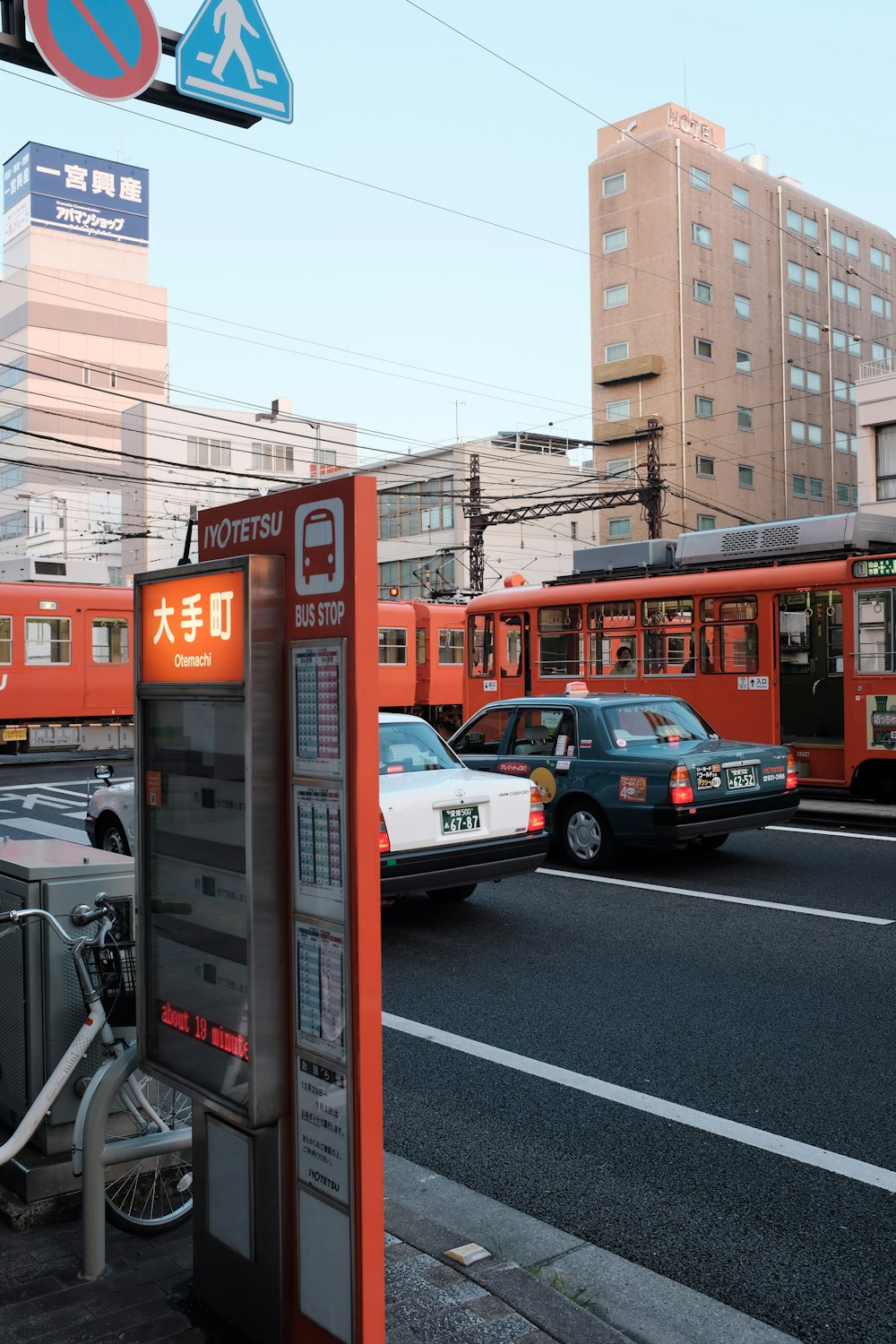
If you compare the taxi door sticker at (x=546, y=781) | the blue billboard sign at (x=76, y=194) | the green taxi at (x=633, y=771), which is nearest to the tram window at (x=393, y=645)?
the green taxi at (x=633, y=771)

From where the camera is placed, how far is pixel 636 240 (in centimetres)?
6362

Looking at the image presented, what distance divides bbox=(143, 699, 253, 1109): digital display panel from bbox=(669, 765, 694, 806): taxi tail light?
742cm

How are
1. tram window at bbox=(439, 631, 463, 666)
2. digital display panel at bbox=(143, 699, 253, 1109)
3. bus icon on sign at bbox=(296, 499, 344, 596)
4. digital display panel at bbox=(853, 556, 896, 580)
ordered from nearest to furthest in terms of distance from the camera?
bus icon on sign at bbox=(296, 499, 344, 596)
digital display panel at bbox=(143, 699, 253, 1109)
digital display panel at bbox=(853, 556, 896, 580)
tram window at bbox=(439, 631, 463, 666)

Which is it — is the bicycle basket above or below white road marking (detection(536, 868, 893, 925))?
above

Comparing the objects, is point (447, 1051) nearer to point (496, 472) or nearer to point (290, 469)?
point (496, 472)

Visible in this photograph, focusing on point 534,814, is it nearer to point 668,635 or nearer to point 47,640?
point 668,635

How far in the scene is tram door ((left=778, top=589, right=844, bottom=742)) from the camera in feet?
52.3

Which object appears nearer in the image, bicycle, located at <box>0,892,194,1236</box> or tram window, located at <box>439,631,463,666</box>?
bicycle, located at <box>0,892,194,1236</box>

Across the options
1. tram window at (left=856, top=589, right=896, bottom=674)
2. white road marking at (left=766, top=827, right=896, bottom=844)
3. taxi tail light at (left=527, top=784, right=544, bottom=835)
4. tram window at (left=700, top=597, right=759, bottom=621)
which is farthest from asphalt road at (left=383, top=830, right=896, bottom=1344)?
tram window at (left=700, top=597, right=759, bottom=621)

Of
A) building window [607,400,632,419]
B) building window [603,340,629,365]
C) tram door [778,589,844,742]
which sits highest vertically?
building window [603,340,629,365]

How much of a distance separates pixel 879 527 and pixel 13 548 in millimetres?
84578

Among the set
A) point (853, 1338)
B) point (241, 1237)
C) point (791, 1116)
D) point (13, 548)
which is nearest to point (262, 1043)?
point (241, 1237)

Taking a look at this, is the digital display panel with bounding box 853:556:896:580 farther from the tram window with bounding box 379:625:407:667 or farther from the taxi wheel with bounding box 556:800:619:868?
the tram window with bounding box 379:625:407:667

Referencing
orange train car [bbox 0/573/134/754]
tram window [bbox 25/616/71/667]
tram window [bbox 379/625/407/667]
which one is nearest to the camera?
orange train car [bbox 0/573/134/754]
